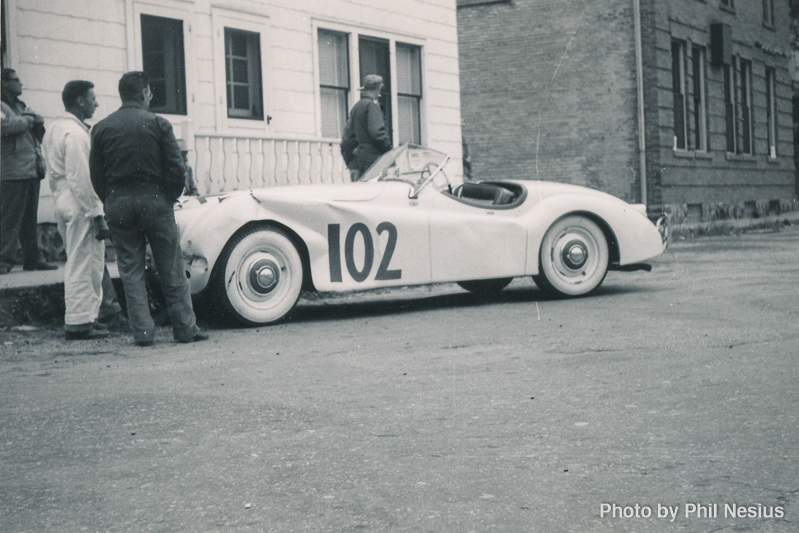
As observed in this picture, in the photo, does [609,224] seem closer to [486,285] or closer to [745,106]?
[486,285]

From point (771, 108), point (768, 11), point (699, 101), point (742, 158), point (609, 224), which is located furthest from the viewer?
point (771, 108)

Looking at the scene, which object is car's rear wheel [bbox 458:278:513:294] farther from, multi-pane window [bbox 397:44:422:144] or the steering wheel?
multi-pane window [bbox 397:44:422:144]

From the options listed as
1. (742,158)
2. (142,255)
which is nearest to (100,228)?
(142,255)

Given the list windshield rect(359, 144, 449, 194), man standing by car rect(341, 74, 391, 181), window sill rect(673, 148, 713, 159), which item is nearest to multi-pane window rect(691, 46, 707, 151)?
window sill rect(673, 148, 713, 159)

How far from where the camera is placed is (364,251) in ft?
27.4

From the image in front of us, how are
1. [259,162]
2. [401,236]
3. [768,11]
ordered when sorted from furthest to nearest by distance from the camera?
[768,11] → [259,162] → [401,236]

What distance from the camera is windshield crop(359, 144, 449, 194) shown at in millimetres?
9094

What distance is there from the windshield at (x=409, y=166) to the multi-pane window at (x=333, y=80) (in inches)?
189

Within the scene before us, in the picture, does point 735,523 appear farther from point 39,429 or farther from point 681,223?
point 681,223

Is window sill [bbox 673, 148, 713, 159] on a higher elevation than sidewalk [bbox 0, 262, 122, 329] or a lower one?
higher

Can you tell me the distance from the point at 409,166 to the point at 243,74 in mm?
4284

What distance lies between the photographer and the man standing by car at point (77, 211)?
299 inches

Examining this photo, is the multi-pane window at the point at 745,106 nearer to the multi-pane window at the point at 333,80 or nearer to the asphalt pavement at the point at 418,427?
the multi-pane window at the point at 333,80

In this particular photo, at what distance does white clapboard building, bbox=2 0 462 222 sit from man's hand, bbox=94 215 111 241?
2928 millimetres
